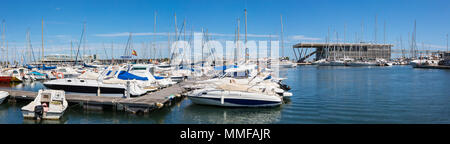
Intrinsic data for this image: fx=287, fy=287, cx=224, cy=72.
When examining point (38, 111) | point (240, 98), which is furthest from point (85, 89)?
point (240, 98)

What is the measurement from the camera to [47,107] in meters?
15.9

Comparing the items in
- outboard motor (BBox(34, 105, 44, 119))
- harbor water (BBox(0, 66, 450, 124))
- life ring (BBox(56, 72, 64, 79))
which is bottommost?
harbor water (BBox(0, 66, 450, 124))

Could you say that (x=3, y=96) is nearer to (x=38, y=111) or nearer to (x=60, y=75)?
(x=38, y=111)

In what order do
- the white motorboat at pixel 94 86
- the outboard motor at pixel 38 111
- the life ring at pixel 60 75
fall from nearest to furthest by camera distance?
the outboard motor at pixel 38 111
the white motorboat at pixel 94 86
the life ring at pixel 60 75

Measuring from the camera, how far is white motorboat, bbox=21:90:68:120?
Result: 50.0 feet

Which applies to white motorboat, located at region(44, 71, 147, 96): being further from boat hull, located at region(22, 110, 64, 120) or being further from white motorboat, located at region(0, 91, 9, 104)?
boat hull, located at region(22, 110, 64, 120)

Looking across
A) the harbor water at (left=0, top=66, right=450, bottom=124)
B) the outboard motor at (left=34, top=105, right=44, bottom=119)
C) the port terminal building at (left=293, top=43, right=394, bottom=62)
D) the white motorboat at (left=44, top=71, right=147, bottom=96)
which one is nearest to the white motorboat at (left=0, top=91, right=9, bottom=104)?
the harbor water at (left=0, top=66, right=450, bottom=124)

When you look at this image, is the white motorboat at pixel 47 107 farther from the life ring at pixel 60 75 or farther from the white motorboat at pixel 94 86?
the life ring at pixel 60 75

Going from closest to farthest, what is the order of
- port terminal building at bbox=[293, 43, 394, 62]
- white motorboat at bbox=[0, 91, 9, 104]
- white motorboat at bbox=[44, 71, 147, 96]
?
white motorboat at bbox=[0, 91, 9, 104]
white motorboat at bbox=[44, 71, 147, 96]
port terminal building at bbox=[293, 43, 394, 62]

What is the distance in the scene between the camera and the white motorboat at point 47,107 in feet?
50.0

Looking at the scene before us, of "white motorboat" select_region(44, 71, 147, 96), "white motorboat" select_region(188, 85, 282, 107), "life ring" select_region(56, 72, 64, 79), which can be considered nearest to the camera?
"white motorboat" select_region(188, 85, 282, 107)

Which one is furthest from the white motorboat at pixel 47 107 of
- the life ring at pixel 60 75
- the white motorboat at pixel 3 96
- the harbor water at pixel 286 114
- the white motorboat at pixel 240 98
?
the life ring at pixel 60 75
